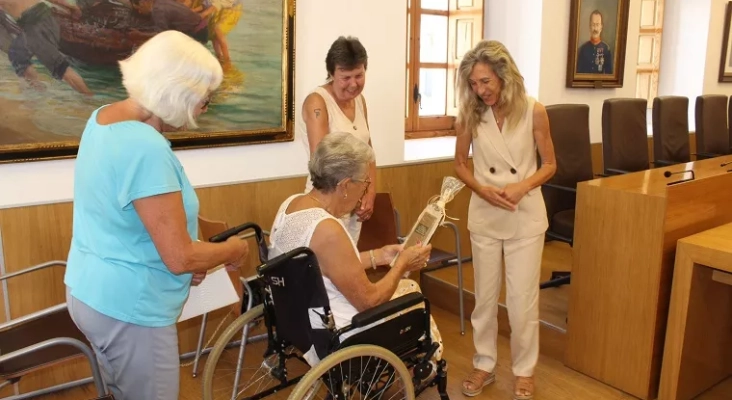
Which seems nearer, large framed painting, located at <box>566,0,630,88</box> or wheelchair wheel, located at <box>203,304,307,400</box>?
wheelchair wheel, located at <box>203,304,307,400</box>

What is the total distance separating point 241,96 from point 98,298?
1533 mm

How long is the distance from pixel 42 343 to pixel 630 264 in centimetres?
210

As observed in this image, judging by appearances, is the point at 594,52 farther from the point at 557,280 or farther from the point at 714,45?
the point at 714,45

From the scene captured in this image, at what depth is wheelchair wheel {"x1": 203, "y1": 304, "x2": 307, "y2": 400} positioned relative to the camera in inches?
76.5

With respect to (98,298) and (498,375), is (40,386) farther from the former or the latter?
(498,375)

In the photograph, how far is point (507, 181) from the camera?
229cm

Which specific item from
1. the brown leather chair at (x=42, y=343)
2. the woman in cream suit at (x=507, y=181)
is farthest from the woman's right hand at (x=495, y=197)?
the brown leather chair at (x=42, y=343)

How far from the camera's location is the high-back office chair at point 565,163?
124 inches

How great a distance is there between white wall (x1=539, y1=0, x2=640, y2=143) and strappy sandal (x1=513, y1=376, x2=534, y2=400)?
2.17 metres

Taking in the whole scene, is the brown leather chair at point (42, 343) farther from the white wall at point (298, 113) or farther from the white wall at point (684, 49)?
the white wall at point (684, 49)

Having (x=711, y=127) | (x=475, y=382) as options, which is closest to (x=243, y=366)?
(x=475, y=382)

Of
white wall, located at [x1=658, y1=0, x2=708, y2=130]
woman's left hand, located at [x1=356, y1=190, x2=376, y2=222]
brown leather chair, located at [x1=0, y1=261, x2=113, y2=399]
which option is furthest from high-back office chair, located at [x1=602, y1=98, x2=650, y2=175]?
brown leather chair, located at [x1=0, y1=261, x2=113, y2=399]

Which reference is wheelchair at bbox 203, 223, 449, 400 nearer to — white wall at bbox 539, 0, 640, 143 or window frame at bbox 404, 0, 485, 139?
window frame at bbox 404, 0, 485, 139

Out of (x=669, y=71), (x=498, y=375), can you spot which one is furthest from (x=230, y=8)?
(x=669, y=71)
